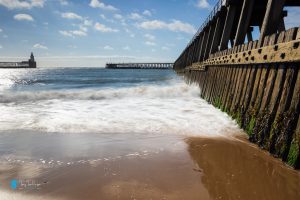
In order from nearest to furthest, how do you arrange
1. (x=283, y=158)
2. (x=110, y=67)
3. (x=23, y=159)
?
(x=283, y=158), (x=23, y=159), (x=110, y=67)

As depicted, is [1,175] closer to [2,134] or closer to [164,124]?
[2,134]

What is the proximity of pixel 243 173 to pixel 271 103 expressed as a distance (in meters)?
1.40

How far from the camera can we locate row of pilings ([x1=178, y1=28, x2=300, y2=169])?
3.75 meters

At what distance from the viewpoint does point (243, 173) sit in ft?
11.8

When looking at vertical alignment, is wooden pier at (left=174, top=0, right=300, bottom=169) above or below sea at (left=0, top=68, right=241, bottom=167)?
above

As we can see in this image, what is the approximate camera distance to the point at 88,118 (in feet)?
24.7

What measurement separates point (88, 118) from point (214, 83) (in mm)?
4409

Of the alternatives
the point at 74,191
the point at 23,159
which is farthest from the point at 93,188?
the point at 23,159

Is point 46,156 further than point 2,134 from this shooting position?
No

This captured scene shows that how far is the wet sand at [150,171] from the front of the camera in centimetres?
304

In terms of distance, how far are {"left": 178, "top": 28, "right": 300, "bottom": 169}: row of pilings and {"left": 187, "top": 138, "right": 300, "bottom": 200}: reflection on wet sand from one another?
0.23 metres
